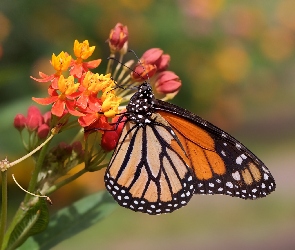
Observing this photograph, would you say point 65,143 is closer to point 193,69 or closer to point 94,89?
point 94,89

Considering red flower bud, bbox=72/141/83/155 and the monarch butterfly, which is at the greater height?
the monarch butterfly

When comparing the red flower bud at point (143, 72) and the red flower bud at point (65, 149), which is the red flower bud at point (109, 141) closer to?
the red flower bud at point (65, 149)

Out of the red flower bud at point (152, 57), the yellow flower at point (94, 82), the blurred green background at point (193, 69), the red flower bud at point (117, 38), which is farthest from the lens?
the blurred green background at point (193, 69)

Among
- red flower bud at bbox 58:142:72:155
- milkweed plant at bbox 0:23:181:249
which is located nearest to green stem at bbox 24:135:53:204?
milkweed plant at bbox 0:23:181:249

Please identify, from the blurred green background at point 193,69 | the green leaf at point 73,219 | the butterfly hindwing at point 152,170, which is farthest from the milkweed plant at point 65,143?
→ the blurred green background at point 193,69

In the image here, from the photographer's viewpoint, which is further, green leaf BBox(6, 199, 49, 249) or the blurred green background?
the blurred green background

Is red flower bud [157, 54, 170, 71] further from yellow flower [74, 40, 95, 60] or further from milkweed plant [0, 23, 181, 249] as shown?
yellow flower [74, 40, 95, 60]

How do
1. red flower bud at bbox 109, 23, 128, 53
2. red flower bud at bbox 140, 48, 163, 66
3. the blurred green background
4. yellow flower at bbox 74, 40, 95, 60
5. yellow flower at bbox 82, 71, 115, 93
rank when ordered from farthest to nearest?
the blurred green background → red flower bud at bbox 109, 23, 128, 53 → red flower bud at bbox 140, 48, 163, 66 → yellow flower at bbox 74, 40, 95, 60 → yellow flower at bbox 82, 71, 115, 93
